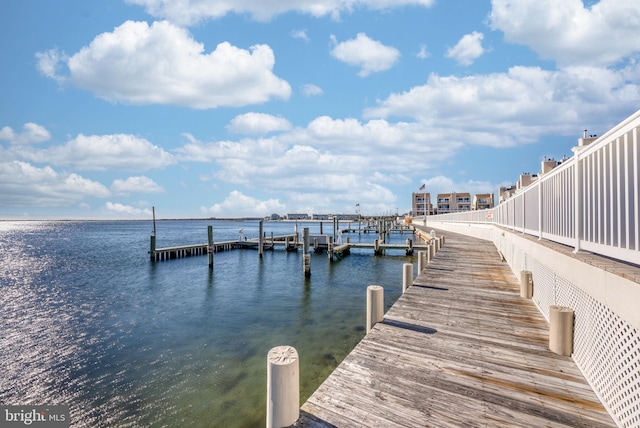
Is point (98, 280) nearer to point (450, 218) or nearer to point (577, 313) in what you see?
point (577, 313)

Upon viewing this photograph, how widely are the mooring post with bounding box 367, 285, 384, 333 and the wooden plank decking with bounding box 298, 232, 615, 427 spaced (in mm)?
264

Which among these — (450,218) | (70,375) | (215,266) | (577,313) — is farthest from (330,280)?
(450,218)

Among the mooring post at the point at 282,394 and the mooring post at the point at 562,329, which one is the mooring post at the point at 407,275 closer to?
the mooring post at the point at 562,329

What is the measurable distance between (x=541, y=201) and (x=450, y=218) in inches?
1564

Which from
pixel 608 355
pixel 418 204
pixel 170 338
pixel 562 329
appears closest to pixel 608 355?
pixel 608 355

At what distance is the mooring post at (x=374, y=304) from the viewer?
20.5ft

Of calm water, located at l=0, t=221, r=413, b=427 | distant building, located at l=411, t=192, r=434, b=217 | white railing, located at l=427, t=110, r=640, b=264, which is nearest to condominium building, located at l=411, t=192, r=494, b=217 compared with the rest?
distant building, located at l=411, t=192, r=434, b=217

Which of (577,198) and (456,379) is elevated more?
(577,198)

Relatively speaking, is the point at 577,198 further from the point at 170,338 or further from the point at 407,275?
the point at 170,338

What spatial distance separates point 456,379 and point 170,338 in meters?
11.2

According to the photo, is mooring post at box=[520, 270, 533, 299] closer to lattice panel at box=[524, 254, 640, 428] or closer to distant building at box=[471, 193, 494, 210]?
lattice panel at box=[524, 254, 640, 428]

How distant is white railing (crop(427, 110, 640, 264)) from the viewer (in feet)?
10.5

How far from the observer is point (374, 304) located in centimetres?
633

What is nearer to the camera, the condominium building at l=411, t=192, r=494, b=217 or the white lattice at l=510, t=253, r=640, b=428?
the white lattice at l=510, t=253, r=640, b=428
